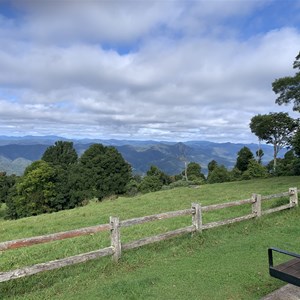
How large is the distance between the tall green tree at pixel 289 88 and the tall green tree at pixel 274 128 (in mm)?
17886

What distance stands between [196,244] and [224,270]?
2.01 m

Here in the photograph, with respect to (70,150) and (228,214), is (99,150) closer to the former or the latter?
(70,150)

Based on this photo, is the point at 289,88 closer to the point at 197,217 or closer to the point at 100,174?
the point at 197,217

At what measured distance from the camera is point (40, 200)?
167 feet

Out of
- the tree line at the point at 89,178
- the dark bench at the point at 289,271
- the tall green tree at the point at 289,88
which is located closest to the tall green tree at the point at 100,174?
the tree line at the point at 89,178

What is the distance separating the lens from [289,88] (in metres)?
29.9

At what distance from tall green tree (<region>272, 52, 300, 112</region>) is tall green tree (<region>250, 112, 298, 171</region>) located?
17886 mm

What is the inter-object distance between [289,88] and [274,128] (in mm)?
21832

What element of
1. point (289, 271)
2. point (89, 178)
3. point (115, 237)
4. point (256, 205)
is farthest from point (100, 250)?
point (89, 178)

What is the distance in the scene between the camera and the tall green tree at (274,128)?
4841 cm

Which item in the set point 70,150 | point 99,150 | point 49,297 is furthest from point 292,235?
point 70,150

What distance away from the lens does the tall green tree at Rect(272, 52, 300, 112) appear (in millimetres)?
28812

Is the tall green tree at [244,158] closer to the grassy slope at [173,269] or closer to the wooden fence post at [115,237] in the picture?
the grassy slope at [173,269]

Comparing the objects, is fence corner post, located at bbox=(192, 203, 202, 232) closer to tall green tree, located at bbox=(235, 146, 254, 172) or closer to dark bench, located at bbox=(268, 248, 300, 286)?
dark bench, located at bbox=(268, 248, 300, 286)
